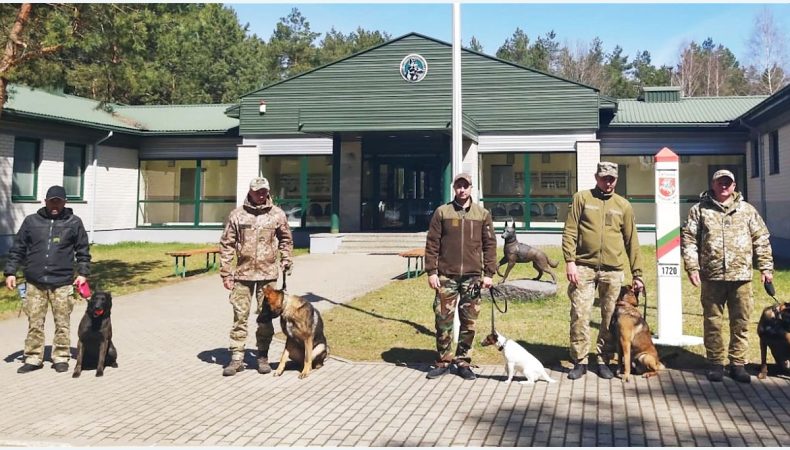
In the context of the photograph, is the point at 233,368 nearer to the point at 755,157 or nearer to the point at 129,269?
the point at 129,269

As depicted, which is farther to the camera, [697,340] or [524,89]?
[524,89]

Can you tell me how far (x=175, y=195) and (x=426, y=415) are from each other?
905 inches

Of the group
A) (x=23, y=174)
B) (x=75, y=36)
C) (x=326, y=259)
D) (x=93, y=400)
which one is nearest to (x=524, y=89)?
(x=326, y=259)

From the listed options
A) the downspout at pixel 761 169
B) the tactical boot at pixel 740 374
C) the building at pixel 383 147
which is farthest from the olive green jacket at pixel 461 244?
the downspout at pixel 761 169

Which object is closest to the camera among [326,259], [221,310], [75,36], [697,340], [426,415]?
[426,415]

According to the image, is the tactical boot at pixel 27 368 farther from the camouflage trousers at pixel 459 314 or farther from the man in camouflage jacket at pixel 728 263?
the man in camouflage jacket at pixel 728 263

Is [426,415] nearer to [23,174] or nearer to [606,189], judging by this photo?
[606,189]

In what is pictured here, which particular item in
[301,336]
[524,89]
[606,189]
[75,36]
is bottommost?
[301,336]

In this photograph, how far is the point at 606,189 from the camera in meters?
5.80

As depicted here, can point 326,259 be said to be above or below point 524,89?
below

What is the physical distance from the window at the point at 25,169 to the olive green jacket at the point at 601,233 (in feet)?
64.3

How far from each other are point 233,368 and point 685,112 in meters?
22.1

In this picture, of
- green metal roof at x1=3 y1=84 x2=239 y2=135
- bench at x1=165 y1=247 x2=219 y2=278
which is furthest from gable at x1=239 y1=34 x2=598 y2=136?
bench at x1=165 y1=247 x2=219 y2=278

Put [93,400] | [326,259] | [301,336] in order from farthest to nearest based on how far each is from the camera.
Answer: [326,259]
[301,336]
[93,400]
